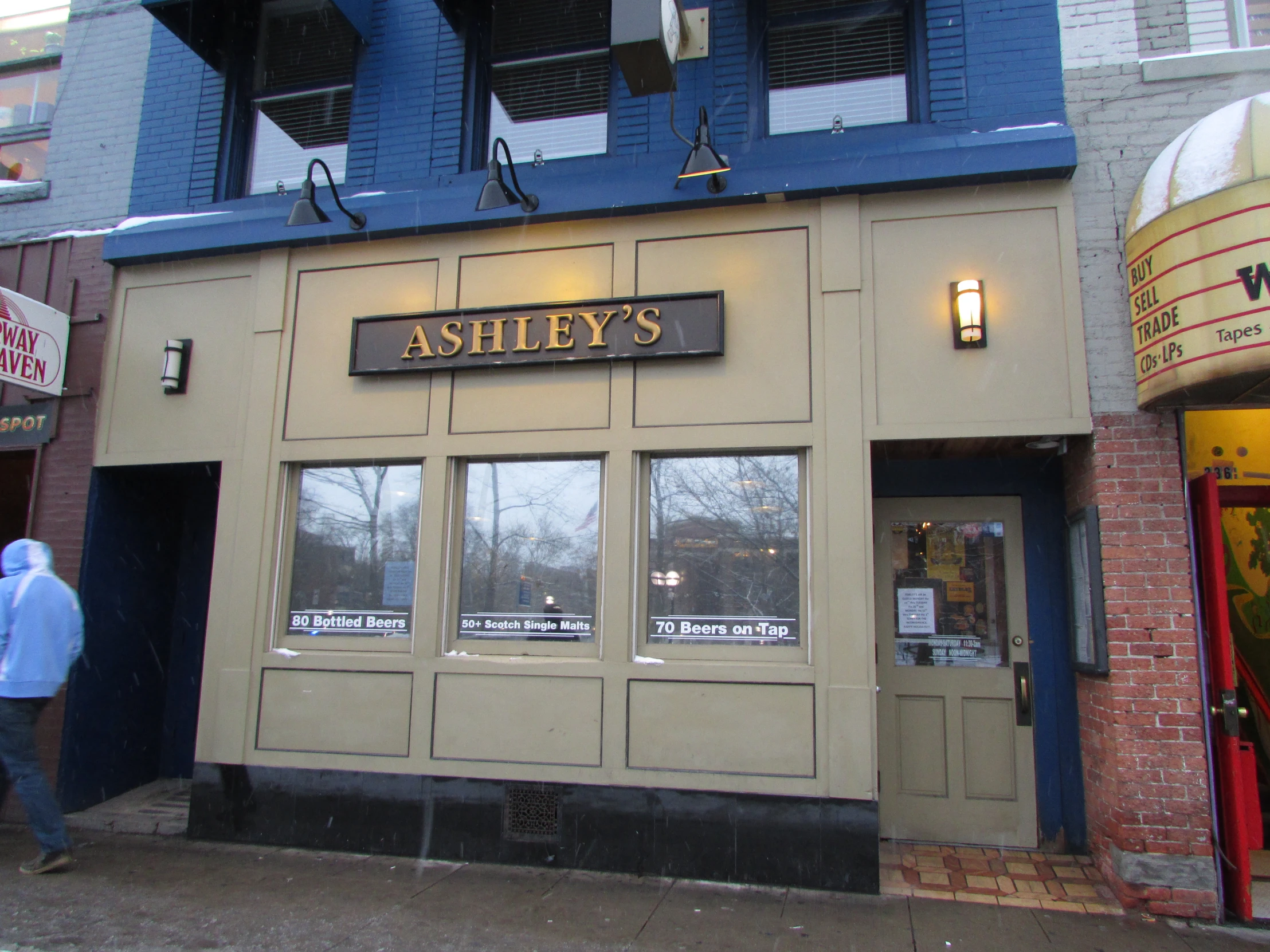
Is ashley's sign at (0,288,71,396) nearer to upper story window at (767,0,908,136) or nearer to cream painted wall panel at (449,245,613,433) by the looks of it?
cream painted wall panel at (449,245,613,433)

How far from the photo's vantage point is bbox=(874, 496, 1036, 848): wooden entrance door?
5.56 m

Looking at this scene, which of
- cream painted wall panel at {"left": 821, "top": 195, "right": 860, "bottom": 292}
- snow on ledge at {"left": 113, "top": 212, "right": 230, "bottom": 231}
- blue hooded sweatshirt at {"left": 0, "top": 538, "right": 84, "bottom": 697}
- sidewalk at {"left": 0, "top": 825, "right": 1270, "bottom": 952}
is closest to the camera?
sidewalk at {"left": 0, "top": 825, "right": 1270, "bottom": 952}

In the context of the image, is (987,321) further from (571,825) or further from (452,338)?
(571,825)

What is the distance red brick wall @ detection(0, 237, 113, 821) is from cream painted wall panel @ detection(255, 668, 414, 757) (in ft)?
6.02

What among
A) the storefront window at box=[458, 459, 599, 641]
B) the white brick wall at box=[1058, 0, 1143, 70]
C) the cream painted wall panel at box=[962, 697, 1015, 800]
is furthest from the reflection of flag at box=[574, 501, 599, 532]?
the white brick wall at box=[1058, 0, 1143, 70]

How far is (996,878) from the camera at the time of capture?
16.4 ft

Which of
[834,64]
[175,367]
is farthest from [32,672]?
[834,64]

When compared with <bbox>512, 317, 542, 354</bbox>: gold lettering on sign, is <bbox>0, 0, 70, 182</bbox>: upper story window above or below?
above

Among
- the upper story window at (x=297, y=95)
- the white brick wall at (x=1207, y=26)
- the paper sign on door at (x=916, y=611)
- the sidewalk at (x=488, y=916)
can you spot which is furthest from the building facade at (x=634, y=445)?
the white brick wall at (x=1207, y=26)

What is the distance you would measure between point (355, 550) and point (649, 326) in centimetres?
265

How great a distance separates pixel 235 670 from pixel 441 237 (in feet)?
11.2

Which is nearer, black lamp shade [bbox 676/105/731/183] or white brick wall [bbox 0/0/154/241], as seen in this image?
black lamp shade [bbox 676/105/731/183]

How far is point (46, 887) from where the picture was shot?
4746 millimetres

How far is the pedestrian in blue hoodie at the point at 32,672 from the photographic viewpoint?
4.93m
